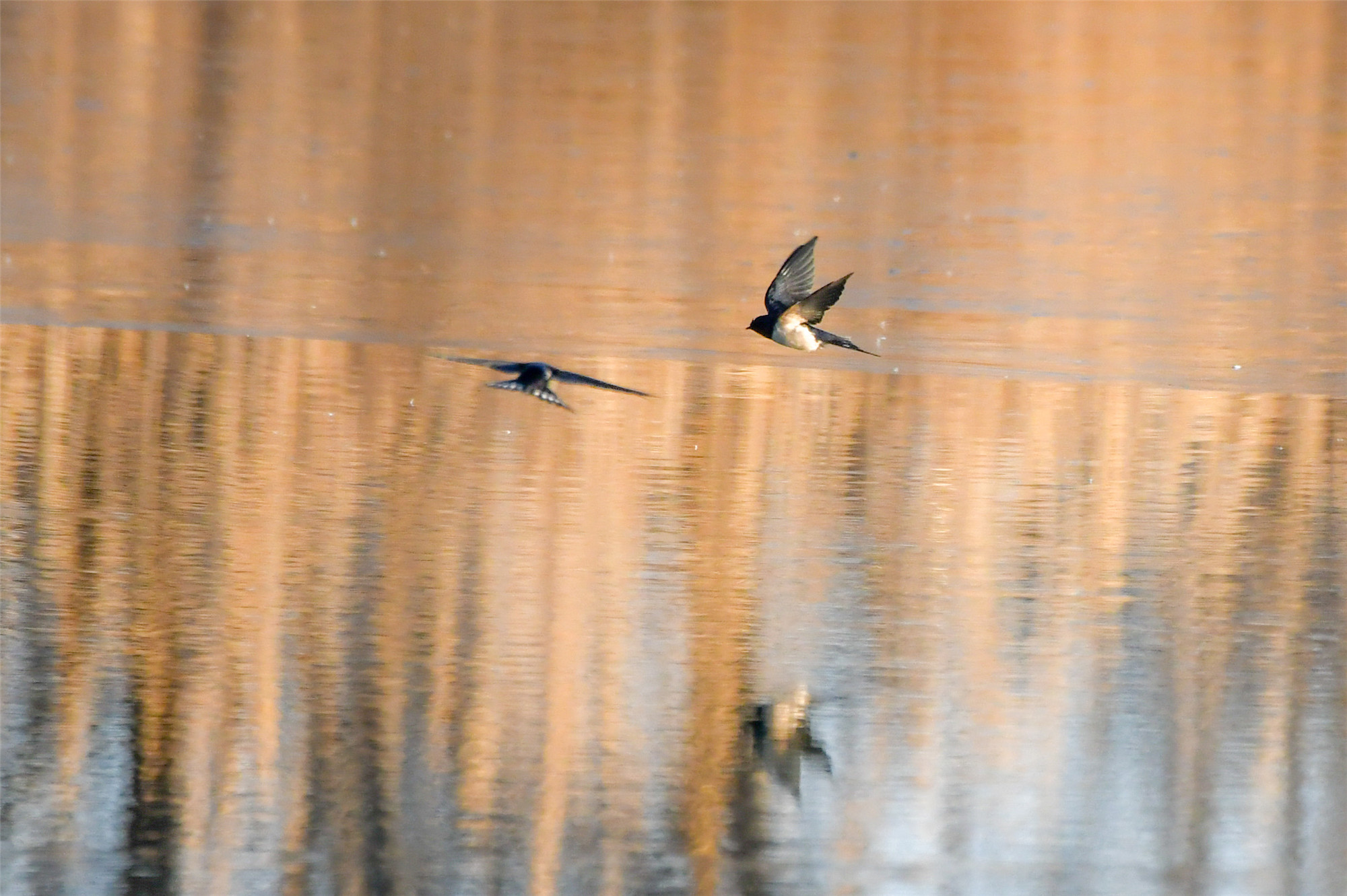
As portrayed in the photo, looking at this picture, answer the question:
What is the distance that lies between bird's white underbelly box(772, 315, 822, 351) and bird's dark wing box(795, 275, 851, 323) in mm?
31

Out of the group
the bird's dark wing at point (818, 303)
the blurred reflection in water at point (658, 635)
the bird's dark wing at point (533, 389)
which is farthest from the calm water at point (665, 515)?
the bird's dark wing at point (818, 303)

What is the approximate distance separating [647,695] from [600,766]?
0.50 m

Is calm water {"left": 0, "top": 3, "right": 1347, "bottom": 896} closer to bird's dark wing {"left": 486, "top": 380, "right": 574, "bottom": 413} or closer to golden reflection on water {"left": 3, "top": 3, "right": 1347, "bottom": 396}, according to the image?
golden reflection on water {"left": 3, "top": 3, "right": 1347, "bottom": 396}

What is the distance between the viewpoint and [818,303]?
717 cm

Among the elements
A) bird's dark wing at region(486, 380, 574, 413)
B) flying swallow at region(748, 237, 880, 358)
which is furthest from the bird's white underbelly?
bird's dark wing at region(486, 380, 574, 413)

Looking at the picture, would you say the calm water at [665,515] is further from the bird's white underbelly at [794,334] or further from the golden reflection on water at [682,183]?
the bird's white underbelly at [794,334]


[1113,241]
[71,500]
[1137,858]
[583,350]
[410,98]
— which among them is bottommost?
[1137,858]

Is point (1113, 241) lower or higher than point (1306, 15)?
lower

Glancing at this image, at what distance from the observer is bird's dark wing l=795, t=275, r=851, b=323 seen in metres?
7.02

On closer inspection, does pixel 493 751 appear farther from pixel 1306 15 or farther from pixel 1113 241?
pixel 1306 15

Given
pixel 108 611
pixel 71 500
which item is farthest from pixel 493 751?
pixel 71 500

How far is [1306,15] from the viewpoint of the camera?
2500 cm

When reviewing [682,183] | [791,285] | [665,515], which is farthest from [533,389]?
[682,183]

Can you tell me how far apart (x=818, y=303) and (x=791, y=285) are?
0.51ft
